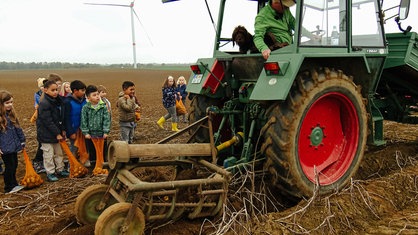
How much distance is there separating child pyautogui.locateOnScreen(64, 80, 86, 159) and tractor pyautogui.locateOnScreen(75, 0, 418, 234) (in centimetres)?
194

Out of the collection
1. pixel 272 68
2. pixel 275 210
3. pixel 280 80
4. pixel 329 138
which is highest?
pixel 272 68

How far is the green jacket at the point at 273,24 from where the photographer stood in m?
3.97

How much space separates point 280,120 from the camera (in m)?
3.35

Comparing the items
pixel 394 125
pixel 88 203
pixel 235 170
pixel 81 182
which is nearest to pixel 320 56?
pixel 235 170

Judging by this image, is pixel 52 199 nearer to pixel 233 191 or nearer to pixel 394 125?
pixel 233 191

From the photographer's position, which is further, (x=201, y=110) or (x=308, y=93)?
(x=201, y=110)

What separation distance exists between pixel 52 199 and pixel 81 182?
504 mm

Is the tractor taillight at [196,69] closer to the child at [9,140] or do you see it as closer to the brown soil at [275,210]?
the brown soil at [275,210]

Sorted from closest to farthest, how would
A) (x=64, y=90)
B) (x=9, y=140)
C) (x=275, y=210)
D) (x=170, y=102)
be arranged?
(x=275, y=210)
(x=9, y=140)
(x=64, y=90)
(x=170, y=102)

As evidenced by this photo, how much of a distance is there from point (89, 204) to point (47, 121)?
232cm

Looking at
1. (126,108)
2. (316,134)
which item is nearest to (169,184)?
(316,134)

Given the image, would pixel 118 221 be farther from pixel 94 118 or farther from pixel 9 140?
pixel 94 118

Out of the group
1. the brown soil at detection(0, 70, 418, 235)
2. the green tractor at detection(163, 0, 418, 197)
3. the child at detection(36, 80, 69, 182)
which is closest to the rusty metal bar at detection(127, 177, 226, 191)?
the brown soil at detection(0, 70, 418, 235)

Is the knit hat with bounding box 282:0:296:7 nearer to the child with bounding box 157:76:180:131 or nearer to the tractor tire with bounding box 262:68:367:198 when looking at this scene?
the tractor tire with bounding box 262:68:367:198
